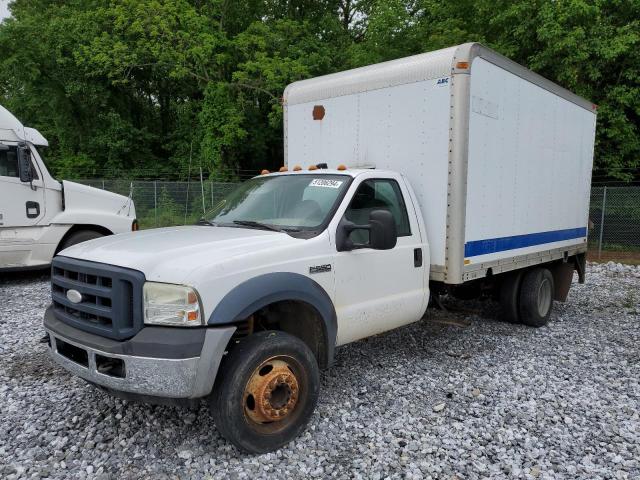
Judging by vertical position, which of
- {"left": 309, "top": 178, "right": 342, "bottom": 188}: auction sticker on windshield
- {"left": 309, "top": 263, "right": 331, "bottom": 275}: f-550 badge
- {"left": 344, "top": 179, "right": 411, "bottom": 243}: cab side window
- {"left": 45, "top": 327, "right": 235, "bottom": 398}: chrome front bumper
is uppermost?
{"left": 309, "top": 178, "right": 342, "bottom": 188}: auction sticker on windshield

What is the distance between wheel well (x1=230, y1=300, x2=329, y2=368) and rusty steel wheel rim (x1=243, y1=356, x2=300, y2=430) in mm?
368

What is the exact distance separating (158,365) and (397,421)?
1.97 meters

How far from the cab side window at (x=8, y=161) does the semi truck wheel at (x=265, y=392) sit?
23.0 feet

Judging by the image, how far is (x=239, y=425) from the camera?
3.14 meters

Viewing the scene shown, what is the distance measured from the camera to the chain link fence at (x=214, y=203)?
13.6m

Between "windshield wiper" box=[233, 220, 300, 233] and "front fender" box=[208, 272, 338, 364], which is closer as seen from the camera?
"front fender" box=[208, 272, 338, 364]

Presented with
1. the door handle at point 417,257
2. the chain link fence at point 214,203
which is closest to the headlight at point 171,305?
the door handle at point 417,257

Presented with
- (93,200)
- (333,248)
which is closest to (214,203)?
(93,200)

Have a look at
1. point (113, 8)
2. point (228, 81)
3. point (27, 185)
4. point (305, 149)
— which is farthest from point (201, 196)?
point (305, 149)

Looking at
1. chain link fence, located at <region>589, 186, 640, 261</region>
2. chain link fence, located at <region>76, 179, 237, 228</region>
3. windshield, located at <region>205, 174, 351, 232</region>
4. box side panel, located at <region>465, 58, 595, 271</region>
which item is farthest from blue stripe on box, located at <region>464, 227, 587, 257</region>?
chain link fence, located at <region>76, 179, 237, 228</region>

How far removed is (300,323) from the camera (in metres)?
3.79

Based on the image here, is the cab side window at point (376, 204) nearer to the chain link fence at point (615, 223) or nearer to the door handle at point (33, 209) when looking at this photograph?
the door handle at point (33, 209)

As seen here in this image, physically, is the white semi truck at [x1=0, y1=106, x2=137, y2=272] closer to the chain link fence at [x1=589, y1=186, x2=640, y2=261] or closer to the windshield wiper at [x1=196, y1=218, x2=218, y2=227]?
the windshield wiper at [x1=196, y1=218, x2=218, y2=227]

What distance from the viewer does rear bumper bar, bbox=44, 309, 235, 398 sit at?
2.88m
